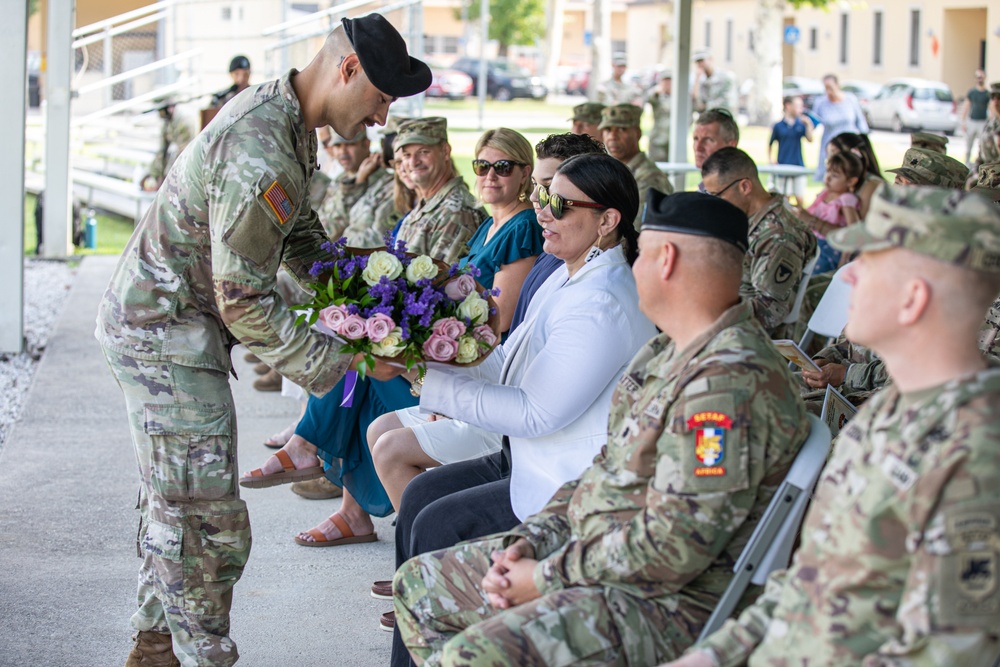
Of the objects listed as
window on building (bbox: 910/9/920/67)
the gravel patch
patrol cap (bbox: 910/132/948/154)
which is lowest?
the gravel patch

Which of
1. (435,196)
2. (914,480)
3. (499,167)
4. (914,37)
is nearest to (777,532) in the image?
(914,480)

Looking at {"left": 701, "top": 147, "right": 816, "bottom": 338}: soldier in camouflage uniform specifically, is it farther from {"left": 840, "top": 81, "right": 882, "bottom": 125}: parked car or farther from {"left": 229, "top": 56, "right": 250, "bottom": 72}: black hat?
{"left": 840, "top": 81, "right": 882, "bottom": 125}: parked car

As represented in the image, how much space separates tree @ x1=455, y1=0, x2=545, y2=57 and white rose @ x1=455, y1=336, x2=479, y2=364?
56.0 m

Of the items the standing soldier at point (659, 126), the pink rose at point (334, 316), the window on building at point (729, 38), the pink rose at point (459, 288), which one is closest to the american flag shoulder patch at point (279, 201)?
the pink rose at point (334, 316)

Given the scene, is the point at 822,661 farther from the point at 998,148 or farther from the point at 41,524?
the point at 998,148

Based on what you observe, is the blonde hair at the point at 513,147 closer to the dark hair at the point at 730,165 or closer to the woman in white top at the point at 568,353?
the dark hair at the point at 730,165

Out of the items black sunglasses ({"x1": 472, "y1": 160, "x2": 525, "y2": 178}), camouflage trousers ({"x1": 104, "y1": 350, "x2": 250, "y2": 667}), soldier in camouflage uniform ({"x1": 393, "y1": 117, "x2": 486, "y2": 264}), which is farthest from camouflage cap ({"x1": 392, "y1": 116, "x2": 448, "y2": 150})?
camouflage trousers ({"x1": 104, "y1": 350, "x2": 250, "y2": 667})

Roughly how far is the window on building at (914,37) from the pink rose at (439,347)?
45.1 meters

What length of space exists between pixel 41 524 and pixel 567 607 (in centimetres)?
373

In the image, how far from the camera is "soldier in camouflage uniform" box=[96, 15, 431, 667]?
3.51 meters

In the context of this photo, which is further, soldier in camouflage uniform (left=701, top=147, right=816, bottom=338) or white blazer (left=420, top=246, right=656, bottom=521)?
soldier in camouflage uniform (left=701, top=147, right=816, bottom=338)

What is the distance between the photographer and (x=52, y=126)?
1288 cm

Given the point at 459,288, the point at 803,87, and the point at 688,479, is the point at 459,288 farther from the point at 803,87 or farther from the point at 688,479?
the point at 803,87

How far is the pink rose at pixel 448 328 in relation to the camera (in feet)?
11.6
